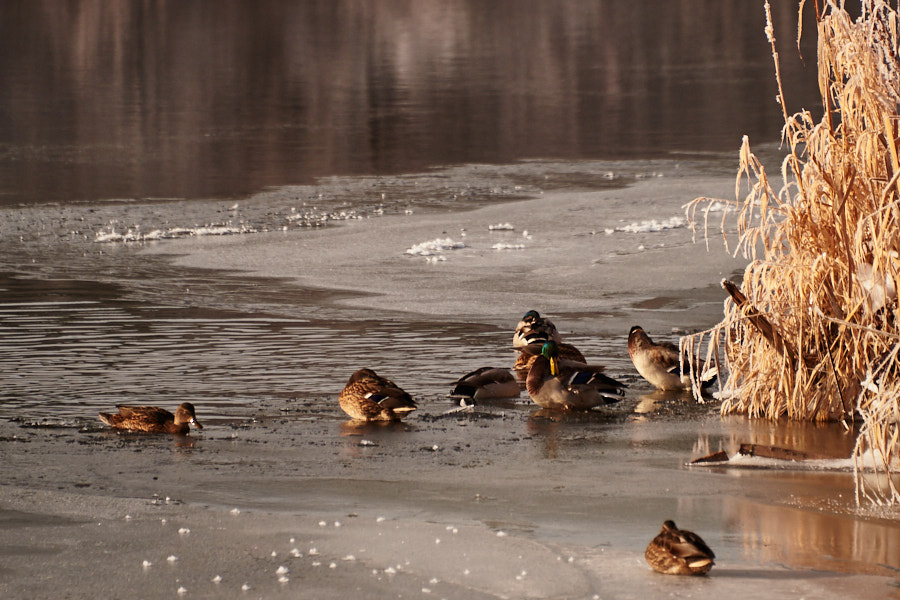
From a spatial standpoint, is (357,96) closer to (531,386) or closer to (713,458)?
(531,386)

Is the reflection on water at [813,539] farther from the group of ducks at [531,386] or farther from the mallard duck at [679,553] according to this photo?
the group of ducks at [531,386]

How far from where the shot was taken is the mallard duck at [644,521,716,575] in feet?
18.3

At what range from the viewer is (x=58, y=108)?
31078 millimetres

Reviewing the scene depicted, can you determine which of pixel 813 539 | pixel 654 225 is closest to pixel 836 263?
pixel 813 539

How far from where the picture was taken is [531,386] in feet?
29.6

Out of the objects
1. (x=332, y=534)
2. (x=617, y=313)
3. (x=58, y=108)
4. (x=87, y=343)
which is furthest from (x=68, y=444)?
(x=58, y=108)

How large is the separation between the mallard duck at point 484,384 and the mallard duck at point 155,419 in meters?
1.59

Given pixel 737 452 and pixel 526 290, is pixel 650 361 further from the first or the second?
pixel 526 290

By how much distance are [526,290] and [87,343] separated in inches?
156

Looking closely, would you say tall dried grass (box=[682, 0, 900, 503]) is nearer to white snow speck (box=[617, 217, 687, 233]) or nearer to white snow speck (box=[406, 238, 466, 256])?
white snow speck (box=[406, 238, 466, 256])

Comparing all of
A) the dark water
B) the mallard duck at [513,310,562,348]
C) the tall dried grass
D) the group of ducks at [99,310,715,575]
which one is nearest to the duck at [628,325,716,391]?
the group of ducks at [99,310,715,575]

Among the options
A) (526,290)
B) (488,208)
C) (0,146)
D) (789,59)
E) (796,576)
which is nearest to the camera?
(796,576)

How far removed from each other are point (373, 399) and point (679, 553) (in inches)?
127

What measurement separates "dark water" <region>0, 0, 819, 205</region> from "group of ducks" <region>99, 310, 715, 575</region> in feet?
36.1
